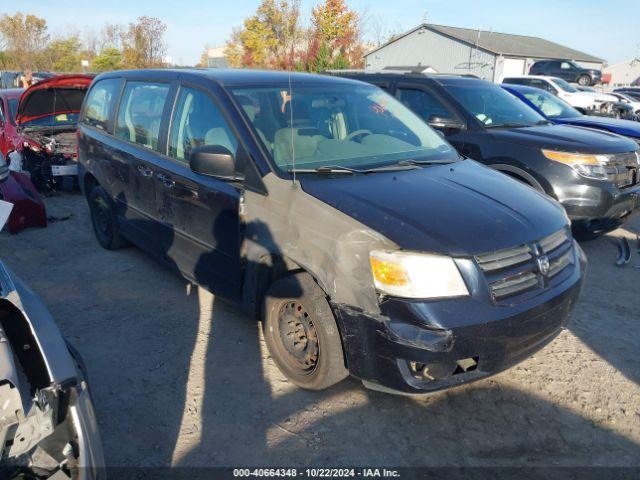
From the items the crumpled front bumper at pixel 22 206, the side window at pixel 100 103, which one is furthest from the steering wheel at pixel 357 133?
the crumpled front bumper at pixel 22 206

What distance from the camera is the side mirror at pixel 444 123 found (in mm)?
5746

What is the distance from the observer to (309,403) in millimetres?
3086

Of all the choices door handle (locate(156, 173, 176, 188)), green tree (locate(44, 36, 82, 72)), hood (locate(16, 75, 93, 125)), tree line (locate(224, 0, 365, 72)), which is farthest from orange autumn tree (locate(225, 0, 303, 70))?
door handle (locate(156, 173, 176, 188))

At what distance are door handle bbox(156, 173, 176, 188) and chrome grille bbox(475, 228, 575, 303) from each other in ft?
7.84

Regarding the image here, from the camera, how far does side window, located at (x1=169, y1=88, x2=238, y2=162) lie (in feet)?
11.5

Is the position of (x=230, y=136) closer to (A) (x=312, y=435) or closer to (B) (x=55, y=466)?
(A) (x=312, y=435)

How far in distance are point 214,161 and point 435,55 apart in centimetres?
4162

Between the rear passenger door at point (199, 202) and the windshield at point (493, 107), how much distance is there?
356cm

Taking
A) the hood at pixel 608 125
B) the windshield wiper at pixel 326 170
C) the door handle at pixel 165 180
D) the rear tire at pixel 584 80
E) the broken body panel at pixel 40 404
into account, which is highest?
the rear tire at pixel 584 80

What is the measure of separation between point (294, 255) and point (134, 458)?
135 centimetres

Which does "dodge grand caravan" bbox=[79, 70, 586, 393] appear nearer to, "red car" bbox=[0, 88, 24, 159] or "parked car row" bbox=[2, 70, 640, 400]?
"parked car row" bbox=[2, 70, 640, 400]

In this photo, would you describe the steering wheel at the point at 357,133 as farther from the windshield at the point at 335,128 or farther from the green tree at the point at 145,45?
the green tree at the point at 145,45

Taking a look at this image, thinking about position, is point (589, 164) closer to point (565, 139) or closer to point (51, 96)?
point (565, 139)

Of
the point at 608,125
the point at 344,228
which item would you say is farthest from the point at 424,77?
the point at 344,228
